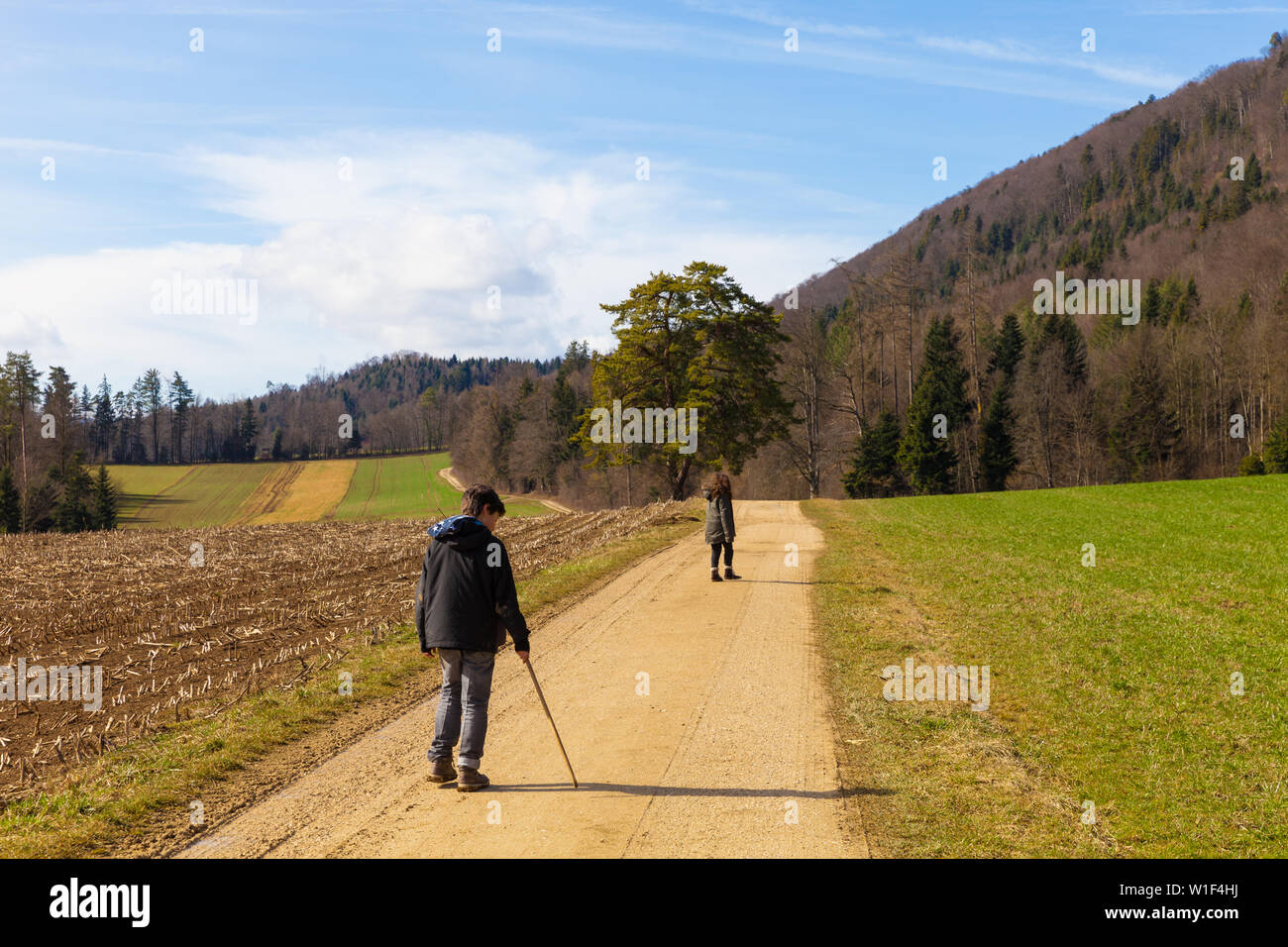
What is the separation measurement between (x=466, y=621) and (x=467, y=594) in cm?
22

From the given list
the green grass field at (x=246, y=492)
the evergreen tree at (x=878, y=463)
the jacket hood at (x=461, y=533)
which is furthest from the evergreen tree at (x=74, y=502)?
the jacket hood at (x=461, y=533)

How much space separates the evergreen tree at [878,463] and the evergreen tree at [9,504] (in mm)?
55775

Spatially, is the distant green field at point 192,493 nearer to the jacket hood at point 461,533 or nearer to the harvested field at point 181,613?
the harvested field at point 181,613

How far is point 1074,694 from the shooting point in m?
10.4

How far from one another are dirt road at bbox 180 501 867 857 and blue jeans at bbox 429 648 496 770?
38 cm

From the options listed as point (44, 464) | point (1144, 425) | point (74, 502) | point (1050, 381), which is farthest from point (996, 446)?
point (44, 464)

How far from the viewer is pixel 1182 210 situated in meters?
146

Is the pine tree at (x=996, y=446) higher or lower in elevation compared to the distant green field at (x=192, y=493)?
higher

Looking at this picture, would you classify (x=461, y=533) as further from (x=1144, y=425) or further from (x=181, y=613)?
(x=1144, y=425)

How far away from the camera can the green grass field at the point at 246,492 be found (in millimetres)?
87375

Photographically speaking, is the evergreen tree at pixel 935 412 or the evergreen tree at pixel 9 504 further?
the evergreen tree at pixel 935 412

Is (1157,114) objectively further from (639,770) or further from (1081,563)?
(639,770)

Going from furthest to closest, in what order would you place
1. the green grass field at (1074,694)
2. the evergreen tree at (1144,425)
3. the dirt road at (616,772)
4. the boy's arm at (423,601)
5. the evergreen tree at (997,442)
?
1. the evergreen tree at (997,442)
2. the evergreen tree at (1144,425)
3. the boy's arm at (423,601)
4. the green grass field at (1074,694)
5. the dirt road at (616,772)
